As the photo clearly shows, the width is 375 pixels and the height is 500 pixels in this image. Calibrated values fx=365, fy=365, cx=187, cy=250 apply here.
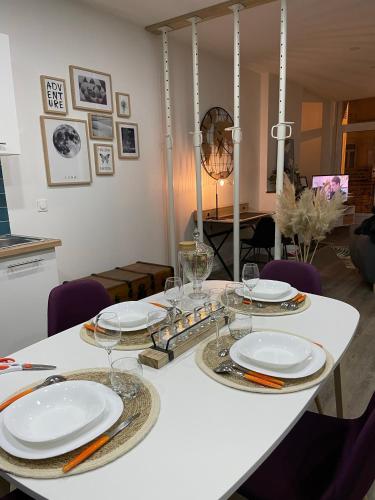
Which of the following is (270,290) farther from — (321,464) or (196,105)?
(196,105)

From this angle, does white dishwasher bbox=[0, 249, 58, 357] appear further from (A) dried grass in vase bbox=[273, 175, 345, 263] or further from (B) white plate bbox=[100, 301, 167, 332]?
(A) dried grass in vase bbox=[273, 175, 345, 263]

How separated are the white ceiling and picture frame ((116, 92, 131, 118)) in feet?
2.25

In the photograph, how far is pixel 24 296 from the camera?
2344mm

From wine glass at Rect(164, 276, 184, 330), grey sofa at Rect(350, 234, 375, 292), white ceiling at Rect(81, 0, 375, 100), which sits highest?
white ceiling at Rect(81, 0, 375, 100)

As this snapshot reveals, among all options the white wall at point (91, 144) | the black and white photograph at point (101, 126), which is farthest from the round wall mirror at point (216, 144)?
the black and white photograph at point (101, 126)

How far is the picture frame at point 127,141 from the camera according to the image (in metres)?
3.47

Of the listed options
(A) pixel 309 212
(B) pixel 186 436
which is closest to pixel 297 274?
(A) pixel 309 212

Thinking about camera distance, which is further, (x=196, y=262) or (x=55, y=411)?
(x=196, y=262)

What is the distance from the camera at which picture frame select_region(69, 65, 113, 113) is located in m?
3.03

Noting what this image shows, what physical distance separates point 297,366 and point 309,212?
1548 mm

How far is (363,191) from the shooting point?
28.5 ft

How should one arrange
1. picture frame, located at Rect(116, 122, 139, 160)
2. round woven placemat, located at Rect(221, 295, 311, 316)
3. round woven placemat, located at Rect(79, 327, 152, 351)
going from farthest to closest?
picture frame, located at Rect(116, 122, 139, 160) < round woven placemat, located at Rect(221, 295, 311, 316) < round woven placemat, located at Rect(79, 327, 152, 351)

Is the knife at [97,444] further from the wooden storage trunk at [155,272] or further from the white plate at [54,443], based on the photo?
the wooden storage trunk at [155,272]

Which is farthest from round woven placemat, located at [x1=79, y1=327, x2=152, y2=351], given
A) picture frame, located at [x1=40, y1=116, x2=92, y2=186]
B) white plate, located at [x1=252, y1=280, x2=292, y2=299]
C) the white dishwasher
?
picture frame, located at [x1=40, y1=116, x2=92, y2=186]
